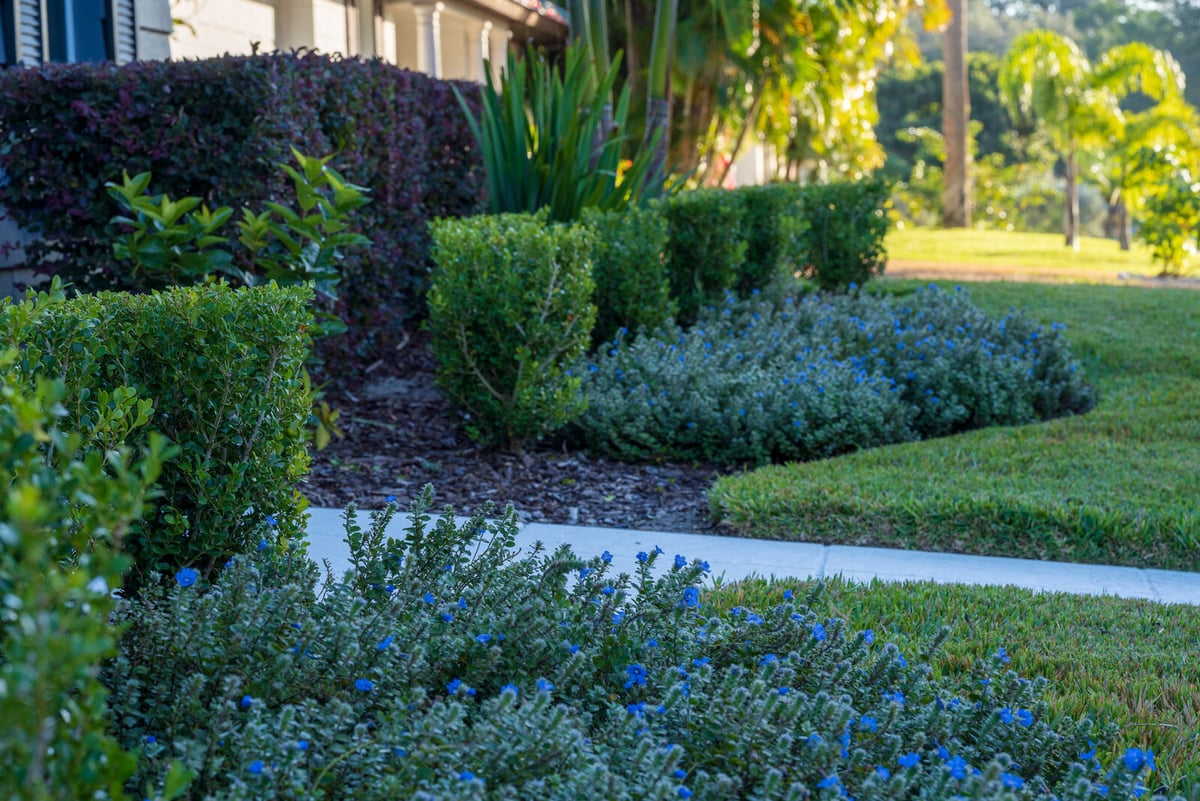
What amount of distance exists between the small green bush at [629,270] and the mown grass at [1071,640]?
129 inches

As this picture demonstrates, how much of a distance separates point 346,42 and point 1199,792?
10.6 meters

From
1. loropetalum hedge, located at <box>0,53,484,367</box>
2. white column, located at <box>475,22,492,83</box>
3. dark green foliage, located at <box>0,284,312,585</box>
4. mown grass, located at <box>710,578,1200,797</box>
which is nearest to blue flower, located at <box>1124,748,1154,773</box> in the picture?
mown grass, located at <box>710,578,1200,797</box>

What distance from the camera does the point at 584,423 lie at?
5.72 m

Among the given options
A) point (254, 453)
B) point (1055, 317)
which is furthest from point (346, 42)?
point (254, 453)

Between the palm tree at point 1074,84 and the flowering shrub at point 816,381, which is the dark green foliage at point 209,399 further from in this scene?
the palm tree at point 1074,84

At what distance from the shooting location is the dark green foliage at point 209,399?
3.08 meters

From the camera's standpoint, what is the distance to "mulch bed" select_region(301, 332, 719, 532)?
485 cm

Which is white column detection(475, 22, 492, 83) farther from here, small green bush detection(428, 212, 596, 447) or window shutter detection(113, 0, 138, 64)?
small green bush detection(428, 212, 596, 447)

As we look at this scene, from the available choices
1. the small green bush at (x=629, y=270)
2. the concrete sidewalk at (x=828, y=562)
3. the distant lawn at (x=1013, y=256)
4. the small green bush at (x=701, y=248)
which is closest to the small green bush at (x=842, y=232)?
the small green bush at (x=701, y=248)

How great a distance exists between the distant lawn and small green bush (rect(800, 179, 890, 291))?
3457mm

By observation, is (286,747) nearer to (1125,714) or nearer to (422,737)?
(422,737)

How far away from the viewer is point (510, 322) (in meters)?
5.41

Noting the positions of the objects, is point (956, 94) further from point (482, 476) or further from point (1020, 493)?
point (482, 476)

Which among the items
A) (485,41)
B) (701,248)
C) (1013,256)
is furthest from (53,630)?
(1013,256)
